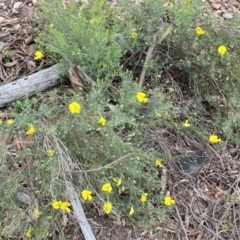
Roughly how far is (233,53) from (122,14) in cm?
98

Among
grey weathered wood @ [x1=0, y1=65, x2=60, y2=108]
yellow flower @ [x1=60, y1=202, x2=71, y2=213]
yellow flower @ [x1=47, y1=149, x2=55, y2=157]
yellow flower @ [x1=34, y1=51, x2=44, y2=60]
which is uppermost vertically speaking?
yellow flower @ [x1=34, y1=51, x2=44, y2=60]

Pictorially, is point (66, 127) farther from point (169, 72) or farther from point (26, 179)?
point (169, 72)

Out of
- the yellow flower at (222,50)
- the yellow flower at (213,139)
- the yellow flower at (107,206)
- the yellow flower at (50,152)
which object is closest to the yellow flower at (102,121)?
the yellow flower at (50,152)

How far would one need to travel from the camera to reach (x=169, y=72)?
354cm

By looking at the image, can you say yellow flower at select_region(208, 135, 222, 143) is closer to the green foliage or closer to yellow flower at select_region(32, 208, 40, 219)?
the green foliage

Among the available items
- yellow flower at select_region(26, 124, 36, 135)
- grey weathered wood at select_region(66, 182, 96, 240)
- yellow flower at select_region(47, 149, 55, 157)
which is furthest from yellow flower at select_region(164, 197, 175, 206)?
yellow flower at select_region(26, 124, 36, 135)

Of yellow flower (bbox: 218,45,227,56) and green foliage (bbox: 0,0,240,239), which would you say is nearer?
green foliage (bbox: 0,0,240,239)

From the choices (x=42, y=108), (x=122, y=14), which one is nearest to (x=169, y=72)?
(x=122, y=14)

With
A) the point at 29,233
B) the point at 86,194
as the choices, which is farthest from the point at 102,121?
the point at 29,233

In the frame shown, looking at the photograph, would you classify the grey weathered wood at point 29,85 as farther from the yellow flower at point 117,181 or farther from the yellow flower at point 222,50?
the yellow flower at point 222,50

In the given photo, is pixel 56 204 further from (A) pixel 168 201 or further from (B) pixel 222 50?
(B) pixel 222 50

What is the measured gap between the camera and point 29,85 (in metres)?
3.26

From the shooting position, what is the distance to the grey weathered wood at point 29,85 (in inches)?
126

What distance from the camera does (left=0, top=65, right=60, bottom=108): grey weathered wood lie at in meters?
3.21
